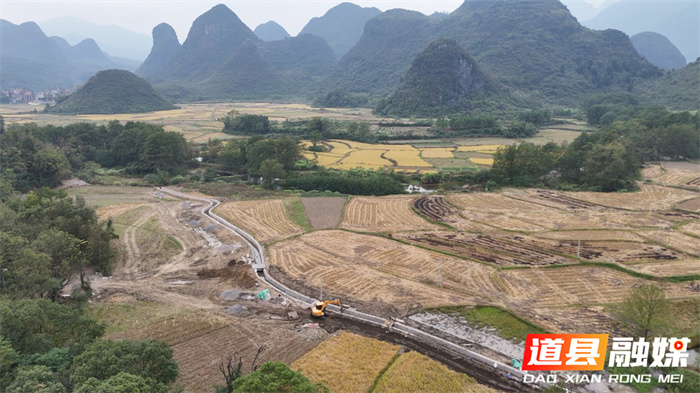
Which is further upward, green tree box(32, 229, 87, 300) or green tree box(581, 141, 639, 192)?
green tree box(581, 141, 639, 192)

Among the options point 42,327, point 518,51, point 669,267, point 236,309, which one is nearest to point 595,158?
point 669,267


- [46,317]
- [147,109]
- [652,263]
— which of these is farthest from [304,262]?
[147,109]

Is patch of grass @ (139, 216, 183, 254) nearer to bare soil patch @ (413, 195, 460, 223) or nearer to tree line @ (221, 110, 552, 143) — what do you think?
bare soil patch @ (413, 195, 460, 223)

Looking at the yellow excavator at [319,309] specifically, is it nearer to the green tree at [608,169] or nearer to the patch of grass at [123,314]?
the patch of grass at [123,314]

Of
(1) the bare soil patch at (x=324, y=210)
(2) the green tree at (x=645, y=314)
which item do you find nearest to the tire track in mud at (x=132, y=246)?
(1) the bare soil patch at (x=324, y=210)

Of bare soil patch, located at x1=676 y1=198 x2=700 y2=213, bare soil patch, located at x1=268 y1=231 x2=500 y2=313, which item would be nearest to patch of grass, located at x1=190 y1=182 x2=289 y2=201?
bare soil patch, located at x1=268 y1=231 x2=500 y2=313
